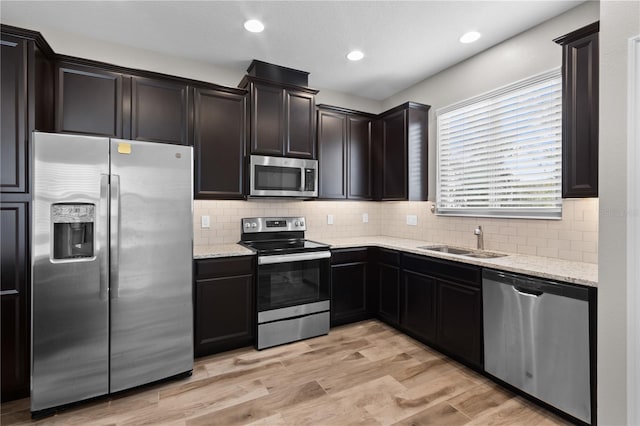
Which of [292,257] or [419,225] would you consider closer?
[292,257]

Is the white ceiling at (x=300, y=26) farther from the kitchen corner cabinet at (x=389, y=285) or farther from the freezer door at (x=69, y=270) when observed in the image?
the kitchen corner cabinet at (x=389, y=285)

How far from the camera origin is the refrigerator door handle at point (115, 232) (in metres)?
2.06

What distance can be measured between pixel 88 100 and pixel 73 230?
46.4 inches

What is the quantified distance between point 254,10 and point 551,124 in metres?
2.48

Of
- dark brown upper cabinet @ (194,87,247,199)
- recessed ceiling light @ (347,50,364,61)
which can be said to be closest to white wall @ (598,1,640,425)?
recessed ceiling light @ (347,50,364,61)

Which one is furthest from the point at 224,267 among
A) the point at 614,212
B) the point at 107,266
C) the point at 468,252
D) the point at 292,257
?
the point at 614,212

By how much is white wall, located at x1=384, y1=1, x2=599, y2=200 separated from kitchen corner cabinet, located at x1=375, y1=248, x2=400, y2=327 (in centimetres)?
91

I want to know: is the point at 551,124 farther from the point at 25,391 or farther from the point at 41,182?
the point at 25,391

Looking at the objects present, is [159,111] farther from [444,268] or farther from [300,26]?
[444,268]

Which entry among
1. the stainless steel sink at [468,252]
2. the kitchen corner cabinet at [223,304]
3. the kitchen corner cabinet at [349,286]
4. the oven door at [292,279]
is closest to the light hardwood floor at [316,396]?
the kitchen corner cabinet at [223,304]

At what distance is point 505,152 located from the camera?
9.18ft

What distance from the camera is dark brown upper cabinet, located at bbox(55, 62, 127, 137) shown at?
241 cm

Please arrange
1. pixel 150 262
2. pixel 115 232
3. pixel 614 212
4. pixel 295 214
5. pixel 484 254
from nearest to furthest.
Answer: pixel 614 212, pixel 115 232, pixel 150 262, pixel 484 254, pixel 295 214

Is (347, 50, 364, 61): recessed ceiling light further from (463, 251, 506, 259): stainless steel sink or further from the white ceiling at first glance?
(463, 251, 506, 259): stainless steel sink
